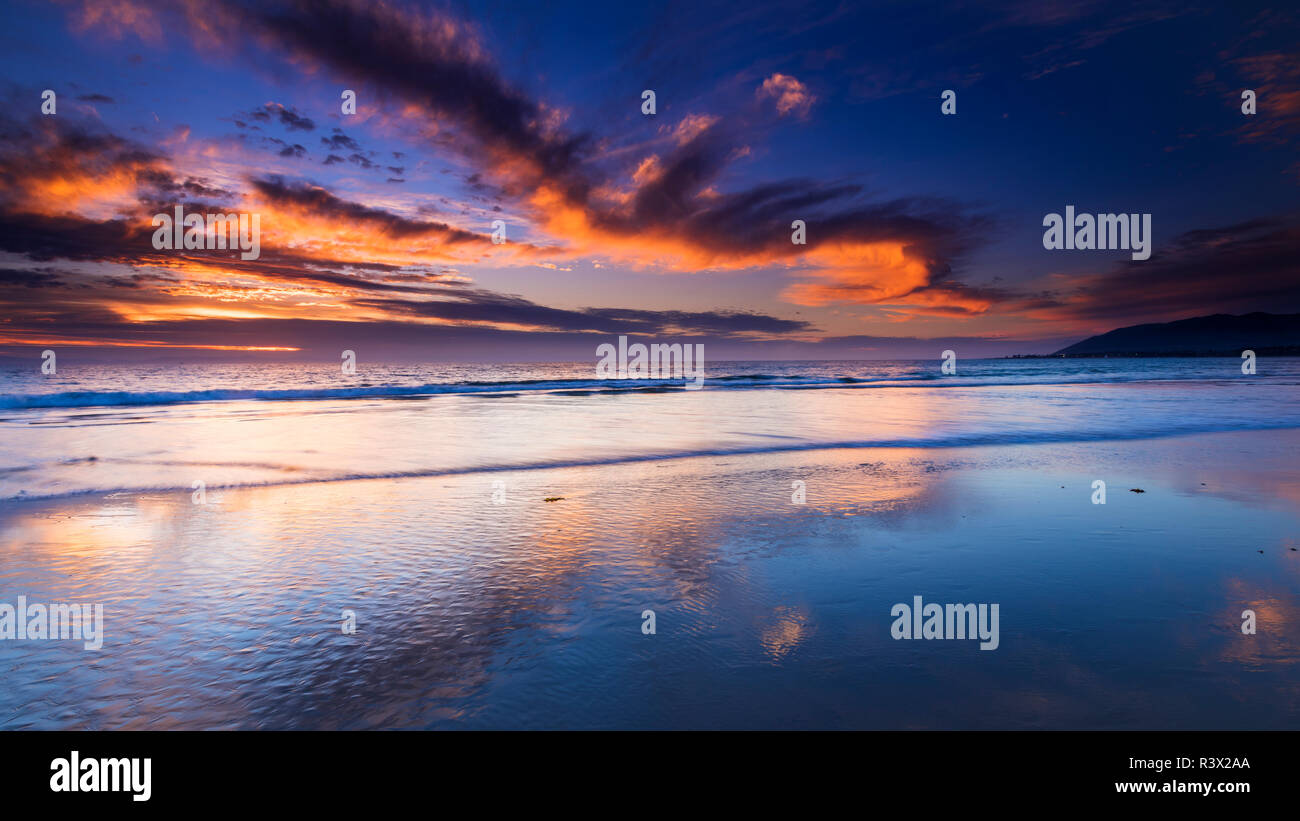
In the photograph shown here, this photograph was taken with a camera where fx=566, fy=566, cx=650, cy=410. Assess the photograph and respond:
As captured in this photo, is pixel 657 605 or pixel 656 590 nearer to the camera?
pixel 657 605

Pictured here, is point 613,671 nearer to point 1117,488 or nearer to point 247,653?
point 247,653

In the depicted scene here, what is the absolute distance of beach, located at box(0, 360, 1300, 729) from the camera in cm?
324

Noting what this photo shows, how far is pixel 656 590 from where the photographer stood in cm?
490

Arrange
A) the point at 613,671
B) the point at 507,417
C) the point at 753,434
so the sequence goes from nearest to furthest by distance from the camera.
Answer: the point at 613,671 < the point at 753,434 < the point at 507,417

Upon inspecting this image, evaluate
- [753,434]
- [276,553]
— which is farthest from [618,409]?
[276,553]

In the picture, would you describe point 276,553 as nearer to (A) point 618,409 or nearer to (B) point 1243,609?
(B) point 1243,609

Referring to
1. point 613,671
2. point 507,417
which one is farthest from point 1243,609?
point 507,417

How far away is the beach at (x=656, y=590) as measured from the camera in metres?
3.24
